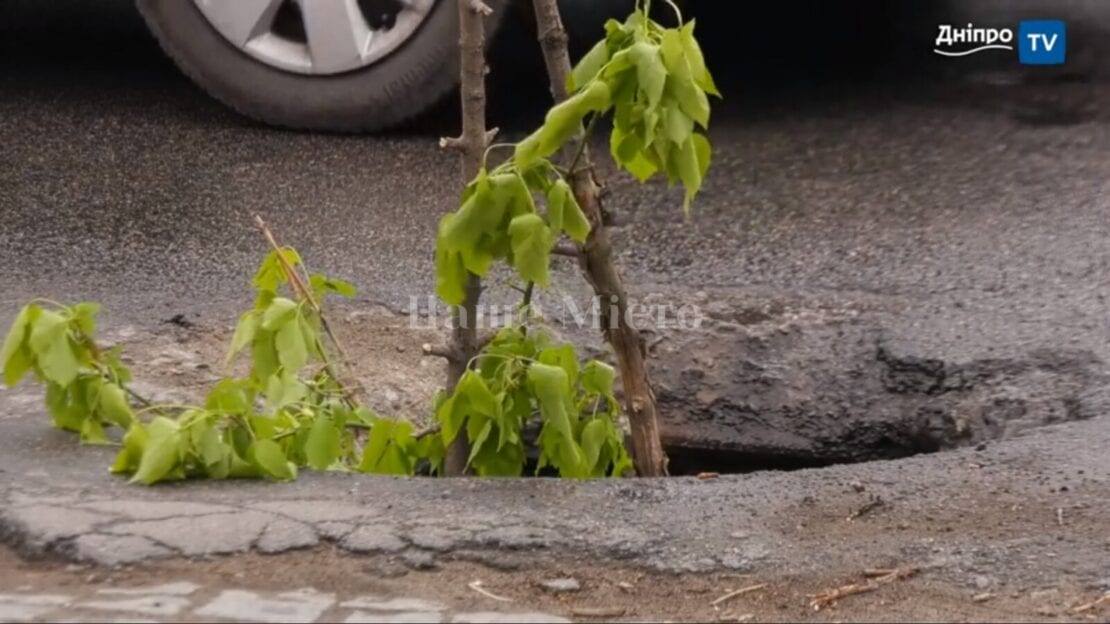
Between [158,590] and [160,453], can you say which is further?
[160,453]

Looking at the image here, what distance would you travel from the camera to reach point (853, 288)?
424cm

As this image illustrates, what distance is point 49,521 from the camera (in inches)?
109

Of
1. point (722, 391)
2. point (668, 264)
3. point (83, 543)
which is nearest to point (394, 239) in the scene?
point (668, 264)

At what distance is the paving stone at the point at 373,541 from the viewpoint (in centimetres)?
267

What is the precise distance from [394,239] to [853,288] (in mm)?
1313

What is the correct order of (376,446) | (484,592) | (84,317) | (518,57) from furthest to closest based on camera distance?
(518,57)
(376,446)
(84,317)
(484,592)

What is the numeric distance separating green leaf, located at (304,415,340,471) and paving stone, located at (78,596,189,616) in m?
0.51

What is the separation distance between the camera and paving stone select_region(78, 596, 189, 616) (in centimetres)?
247

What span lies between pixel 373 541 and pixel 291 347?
1.27 feet

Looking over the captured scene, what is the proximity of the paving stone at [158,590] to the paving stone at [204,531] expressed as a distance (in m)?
0.09

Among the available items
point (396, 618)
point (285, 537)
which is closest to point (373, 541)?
point (285, 537)

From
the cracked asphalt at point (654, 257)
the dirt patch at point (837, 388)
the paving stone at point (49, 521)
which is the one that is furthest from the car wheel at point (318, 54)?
the paving stone at point (49, 521)

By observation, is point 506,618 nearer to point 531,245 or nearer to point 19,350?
point 531,245

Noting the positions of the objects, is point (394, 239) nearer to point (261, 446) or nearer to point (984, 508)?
point (261, 446)
